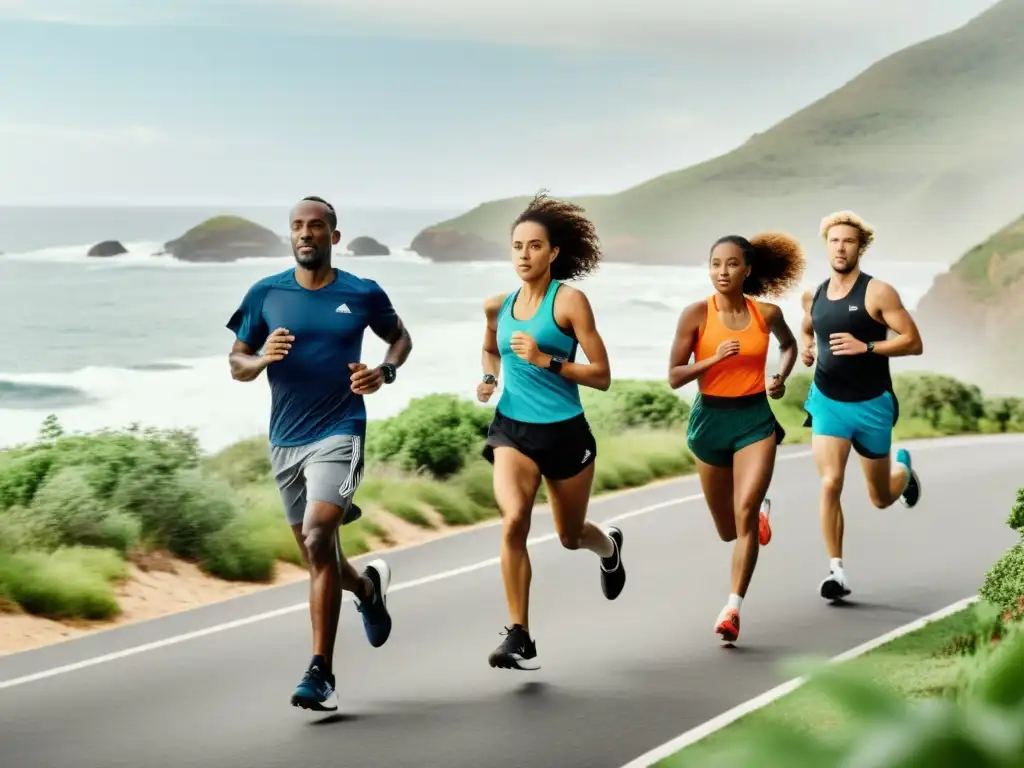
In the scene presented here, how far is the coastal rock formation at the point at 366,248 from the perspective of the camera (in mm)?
67188

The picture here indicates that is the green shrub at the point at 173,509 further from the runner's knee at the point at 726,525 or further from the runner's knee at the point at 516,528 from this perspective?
the runner's knee at the point at 516,528

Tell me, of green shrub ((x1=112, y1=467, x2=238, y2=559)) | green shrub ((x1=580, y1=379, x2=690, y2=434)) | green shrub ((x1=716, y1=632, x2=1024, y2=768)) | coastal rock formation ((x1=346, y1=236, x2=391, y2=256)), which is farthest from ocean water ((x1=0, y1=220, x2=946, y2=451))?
green shrub ((x1=716, y1=632, x2=1024, y2=768))

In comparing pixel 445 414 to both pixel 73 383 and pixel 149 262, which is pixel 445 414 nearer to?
pixel 73 383

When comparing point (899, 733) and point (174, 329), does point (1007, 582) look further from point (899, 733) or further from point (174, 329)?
point (174, 329)

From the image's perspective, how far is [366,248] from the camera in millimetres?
67688

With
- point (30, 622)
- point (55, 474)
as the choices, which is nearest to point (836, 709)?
point (30, 622)

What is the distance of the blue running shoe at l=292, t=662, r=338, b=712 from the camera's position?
7.41m

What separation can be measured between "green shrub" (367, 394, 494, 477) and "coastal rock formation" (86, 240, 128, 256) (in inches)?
2115

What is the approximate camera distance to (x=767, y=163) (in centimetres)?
10950

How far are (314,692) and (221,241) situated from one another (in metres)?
64.8

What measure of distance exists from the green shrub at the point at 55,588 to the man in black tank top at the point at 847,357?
14.0 ft

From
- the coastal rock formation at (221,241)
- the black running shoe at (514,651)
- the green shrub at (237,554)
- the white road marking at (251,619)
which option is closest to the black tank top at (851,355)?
the black running shoe at (514,651)

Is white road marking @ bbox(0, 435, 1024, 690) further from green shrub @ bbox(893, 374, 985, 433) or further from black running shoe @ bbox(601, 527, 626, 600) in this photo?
green shrub @ bbox(893, 374, 985, 433)

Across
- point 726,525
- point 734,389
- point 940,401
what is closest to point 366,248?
point 940,401
